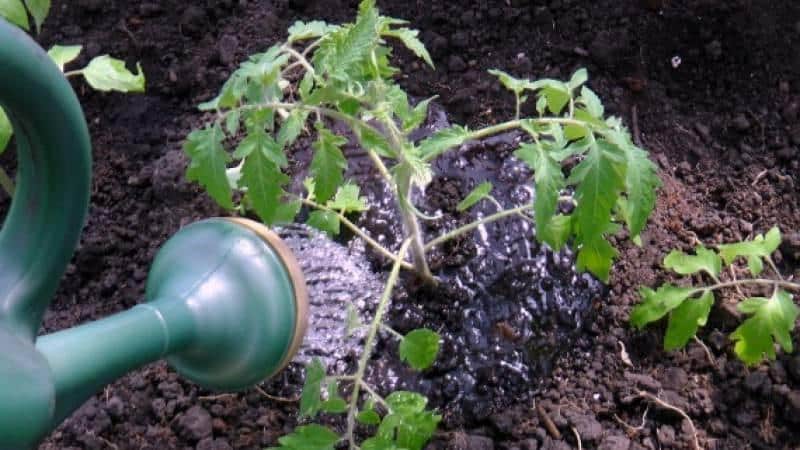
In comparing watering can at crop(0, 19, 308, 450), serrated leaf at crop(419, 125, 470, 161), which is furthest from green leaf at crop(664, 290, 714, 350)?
watering can at crop(0, 19, 308, 450)

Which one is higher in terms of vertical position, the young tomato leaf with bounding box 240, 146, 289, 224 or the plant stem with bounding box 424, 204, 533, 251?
the young tomato leaf with bounding box 240, 146, 289, 224

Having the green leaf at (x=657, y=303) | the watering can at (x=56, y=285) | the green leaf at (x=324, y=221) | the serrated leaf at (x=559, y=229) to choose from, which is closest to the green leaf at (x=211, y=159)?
the watering can at (x=56, y=285)

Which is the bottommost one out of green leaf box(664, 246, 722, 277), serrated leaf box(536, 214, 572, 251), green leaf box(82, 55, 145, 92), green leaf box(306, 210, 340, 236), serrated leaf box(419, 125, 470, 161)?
green leaf box(664, 246, 722, 277)

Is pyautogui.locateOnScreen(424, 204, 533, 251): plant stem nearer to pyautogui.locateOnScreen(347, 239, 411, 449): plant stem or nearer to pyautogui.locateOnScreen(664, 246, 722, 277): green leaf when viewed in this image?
pyautogui.locateOnScreen(347, 239, 411, 449): plant stem

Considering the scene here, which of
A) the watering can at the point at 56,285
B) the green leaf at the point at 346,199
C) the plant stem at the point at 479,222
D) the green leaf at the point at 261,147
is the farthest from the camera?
the green leaf at the point at 346,199

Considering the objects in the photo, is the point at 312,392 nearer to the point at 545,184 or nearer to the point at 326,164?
the point at 326,164

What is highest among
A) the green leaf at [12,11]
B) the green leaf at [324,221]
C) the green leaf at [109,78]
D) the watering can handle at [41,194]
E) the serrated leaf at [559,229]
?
the watering can handle at [41,194]

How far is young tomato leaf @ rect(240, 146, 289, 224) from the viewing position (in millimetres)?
1018

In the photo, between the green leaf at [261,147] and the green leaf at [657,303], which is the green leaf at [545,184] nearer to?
the green leaf at [261,147]

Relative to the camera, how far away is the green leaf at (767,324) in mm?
1288

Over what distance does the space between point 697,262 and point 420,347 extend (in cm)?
57

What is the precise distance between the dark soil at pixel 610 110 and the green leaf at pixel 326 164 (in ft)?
1.76

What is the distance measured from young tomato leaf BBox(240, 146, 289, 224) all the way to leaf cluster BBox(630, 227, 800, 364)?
740mm

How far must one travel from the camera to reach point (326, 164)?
1.05 metres
